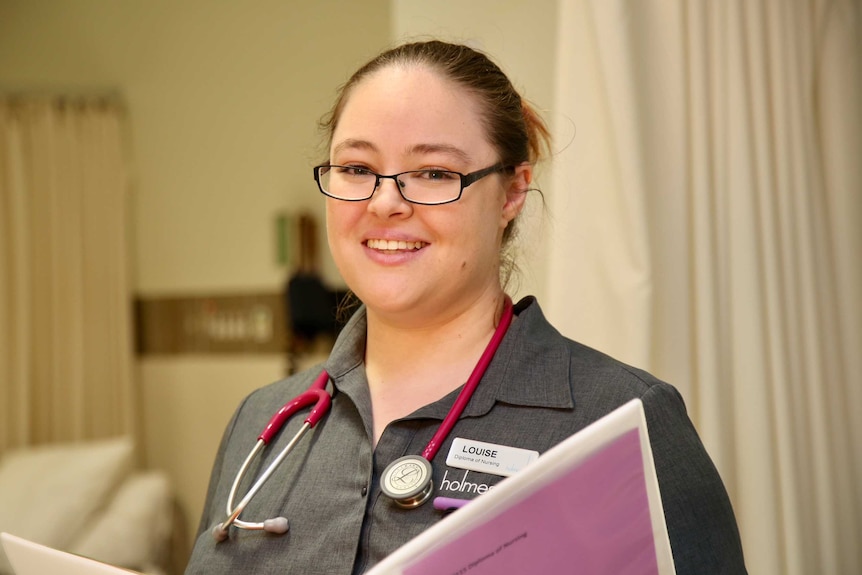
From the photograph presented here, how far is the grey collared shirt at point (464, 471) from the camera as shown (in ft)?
3.32

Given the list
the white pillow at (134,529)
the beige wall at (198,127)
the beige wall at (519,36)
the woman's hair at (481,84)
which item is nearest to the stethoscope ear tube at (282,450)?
the woman's hair at (481,84)

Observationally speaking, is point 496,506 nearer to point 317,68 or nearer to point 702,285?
point 702,285

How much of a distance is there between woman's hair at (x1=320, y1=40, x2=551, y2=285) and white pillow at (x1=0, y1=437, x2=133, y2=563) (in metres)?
2.83

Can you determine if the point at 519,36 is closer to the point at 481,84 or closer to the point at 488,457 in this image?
the point at 481,84

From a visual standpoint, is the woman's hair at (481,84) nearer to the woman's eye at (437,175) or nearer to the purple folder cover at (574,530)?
the woman's eye at (437,175)

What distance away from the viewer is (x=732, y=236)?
5.01 feet

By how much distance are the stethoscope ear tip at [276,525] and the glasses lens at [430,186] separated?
48 cm

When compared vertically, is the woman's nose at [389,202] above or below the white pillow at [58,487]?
above

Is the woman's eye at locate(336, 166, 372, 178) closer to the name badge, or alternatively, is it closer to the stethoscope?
the stethoscope

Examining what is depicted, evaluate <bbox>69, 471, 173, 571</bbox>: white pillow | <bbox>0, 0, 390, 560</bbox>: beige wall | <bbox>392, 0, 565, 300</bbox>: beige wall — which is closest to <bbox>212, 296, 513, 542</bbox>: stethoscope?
<bbox>392, 0, 565, 300</bbox>: beige wall

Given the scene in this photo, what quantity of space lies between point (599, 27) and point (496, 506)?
1.06 meters

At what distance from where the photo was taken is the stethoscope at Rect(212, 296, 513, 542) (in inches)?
41.1

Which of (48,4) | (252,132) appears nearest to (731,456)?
(252,132)

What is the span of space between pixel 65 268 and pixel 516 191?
3666 millimetres
